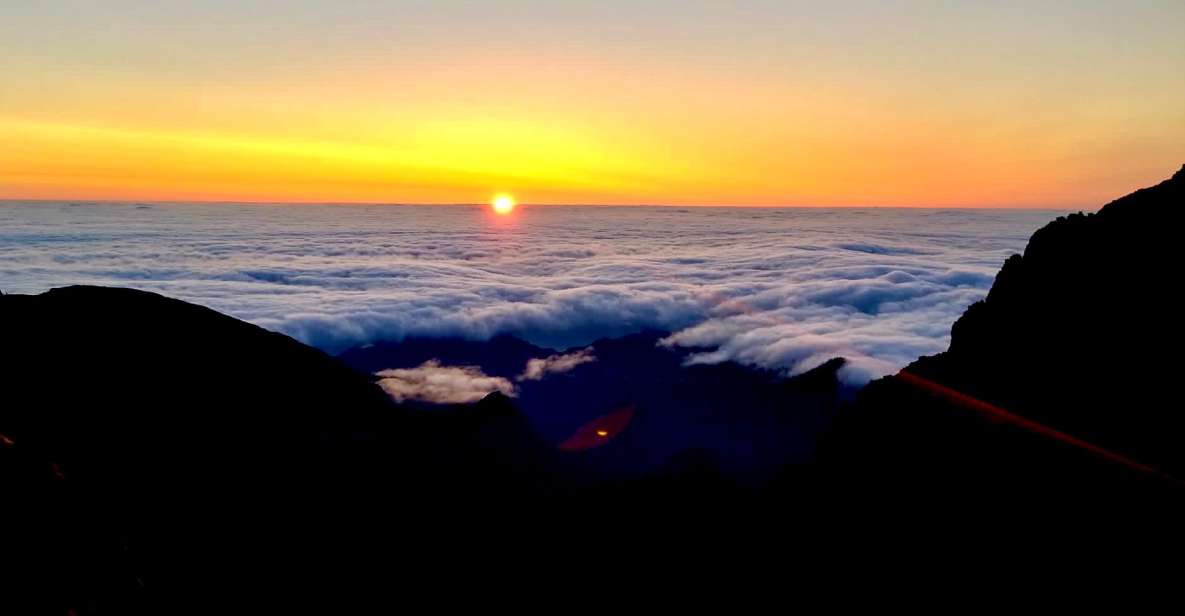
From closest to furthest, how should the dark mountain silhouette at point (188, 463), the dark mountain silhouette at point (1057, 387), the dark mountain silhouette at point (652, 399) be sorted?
the dark mountain silhouette at point (1057, 387), the dark mountain silhouette at point (188, 463), the dark mountain silhouette at point (652, 399)

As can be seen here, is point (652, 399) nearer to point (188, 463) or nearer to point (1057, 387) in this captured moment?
point (1057, 387)

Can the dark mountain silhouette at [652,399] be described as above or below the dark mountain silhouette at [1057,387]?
below

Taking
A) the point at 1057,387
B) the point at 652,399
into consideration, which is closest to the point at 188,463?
the point at 1057,387

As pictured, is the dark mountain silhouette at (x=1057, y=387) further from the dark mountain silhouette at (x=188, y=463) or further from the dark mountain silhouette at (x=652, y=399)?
the dark mountain silhouette at (x=652, y=399)

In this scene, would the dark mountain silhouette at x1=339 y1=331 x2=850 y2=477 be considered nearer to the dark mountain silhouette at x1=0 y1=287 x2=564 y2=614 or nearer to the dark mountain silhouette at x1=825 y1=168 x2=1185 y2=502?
the dark mountain silhouette at x1=0 y1=287 x2=564 y2=614

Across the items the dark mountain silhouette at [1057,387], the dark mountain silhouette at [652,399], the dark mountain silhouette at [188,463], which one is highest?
the dark mountain silhouette at [1057,387]

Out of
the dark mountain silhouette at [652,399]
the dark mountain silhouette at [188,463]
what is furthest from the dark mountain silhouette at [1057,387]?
the dark mountain silhouette at [652,399]

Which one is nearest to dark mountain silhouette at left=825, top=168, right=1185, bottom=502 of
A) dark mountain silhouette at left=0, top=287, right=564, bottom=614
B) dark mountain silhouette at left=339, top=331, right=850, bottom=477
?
dark mountain silhouette at left=0, top=287, right=564, bottom=614

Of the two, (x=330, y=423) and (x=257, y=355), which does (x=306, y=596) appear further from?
(x=257, y=355)

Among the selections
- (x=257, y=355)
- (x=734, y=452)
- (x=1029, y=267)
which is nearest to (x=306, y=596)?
(x=257, y=355)
